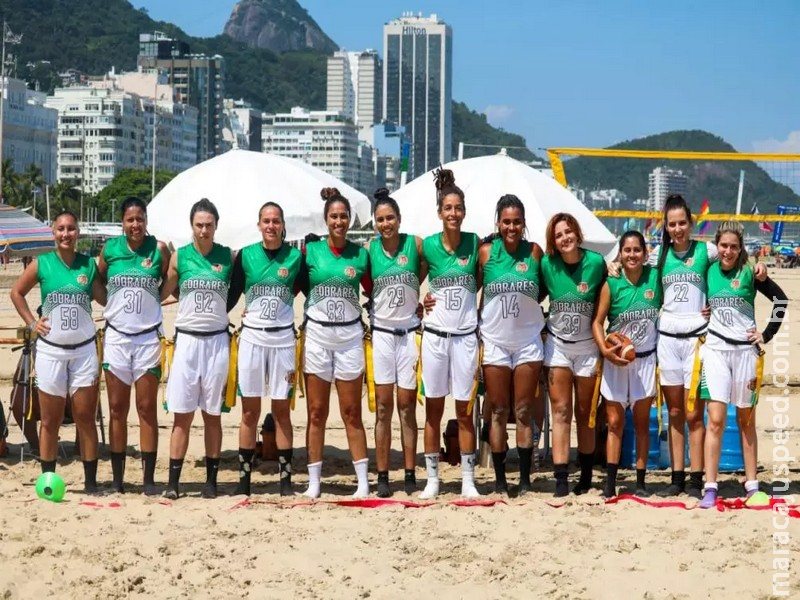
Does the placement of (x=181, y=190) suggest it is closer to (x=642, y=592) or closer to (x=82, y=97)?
(x=642, y=592)

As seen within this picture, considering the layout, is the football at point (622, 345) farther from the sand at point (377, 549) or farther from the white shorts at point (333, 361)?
the white shorts at point (333, 361)

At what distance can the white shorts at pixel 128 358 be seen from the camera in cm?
667

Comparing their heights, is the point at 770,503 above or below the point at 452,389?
below

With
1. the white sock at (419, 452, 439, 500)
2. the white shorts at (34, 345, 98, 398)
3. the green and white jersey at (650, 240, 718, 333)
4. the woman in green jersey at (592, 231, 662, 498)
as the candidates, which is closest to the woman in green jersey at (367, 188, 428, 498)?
the white sock at (419, 452, 439, 500)

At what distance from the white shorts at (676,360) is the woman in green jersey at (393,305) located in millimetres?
1347

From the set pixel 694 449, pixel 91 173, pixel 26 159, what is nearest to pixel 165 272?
pixel 694 449

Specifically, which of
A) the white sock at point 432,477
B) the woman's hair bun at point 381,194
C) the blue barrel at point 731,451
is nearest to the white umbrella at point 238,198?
the woman's hair bun at point 381,194

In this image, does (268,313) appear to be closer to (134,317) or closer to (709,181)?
(134,317)

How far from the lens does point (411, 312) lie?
6797 millimetres

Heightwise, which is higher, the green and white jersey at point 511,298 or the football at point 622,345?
the green and white jersey at point 511,298

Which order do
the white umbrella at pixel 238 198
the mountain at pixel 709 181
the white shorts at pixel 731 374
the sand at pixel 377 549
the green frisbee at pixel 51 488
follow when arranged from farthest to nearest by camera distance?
1. the mountain at pixel 709 181
2. the white umbrella at pixel 238 198
3. the green frisbee at pixel 51 488
4. the white shorts at pixel 731 374
5. the sand at pixel 377 549

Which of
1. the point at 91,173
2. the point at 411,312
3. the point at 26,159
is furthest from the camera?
the point at 91,173

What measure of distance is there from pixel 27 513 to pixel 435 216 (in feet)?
11.4

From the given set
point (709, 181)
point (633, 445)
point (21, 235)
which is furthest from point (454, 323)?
point (709, 181)
